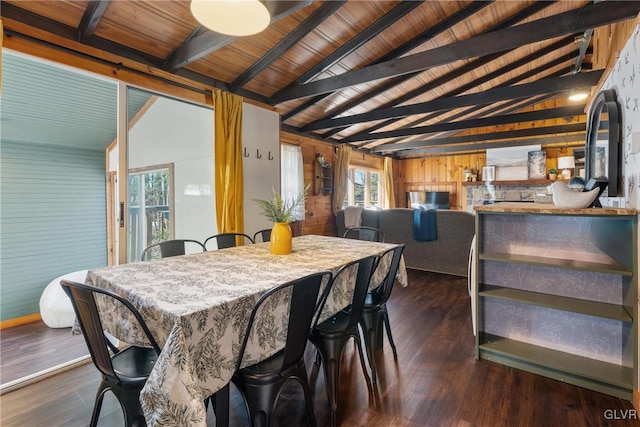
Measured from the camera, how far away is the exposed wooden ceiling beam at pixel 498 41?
84.7 inches

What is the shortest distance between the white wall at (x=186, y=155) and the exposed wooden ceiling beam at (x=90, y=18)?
1055 millimetres

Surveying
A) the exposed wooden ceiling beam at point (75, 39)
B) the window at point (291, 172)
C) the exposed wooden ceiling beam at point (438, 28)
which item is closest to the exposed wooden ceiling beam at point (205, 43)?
the exposed wooden ceiling beam at point (75, 39)

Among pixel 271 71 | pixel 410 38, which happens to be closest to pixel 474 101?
pixel 410 38

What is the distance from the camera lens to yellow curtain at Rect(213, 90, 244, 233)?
328 cm

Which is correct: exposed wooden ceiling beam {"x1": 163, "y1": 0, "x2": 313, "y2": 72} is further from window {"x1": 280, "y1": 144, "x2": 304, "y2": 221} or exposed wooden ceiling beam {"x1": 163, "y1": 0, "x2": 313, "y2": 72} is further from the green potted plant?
window {"x1": 280, "y1": 144, "x2": 304, "y2": 221}

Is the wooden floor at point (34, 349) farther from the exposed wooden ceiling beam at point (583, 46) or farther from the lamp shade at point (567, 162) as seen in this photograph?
the lamp shade at point (567, 162)

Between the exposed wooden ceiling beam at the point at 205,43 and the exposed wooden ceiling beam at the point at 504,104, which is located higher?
the exposed wooden ceiling beam at the point at 504,104

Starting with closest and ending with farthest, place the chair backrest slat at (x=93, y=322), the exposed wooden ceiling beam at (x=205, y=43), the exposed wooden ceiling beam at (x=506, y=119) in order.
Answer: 1. the chair backrest slat at (x=93, y=322)
2. the exposed wooden ceiling beam at (x=205, y=43)
3. the exposed wooden ceiling beam at (x=506, y=119)

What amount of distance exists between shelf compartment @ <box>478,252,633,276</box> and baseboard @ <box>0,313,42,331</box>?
455cm

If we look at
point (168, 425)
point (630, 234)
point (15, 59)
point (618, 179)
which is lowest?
point (168, 425)

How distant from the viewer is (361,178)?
7.47 m

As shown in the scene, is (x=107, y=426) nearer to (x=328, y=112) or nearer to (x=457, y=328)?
(x=457, y=328)

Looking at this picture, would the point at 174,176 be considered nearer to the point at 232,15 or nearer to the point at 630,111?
the point at 232,15

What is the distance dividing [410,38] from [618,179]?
233cm
